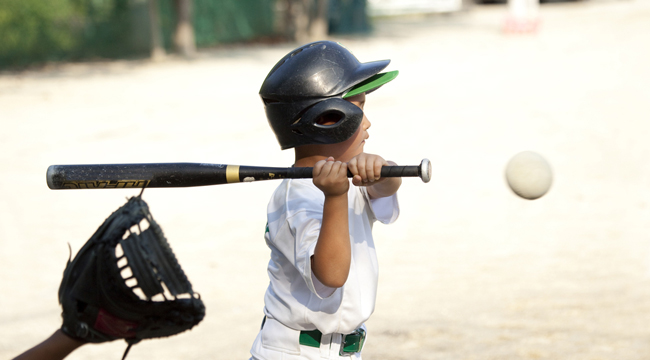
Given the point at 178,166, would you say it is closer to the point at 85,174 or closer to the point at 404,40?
the point at 85,174

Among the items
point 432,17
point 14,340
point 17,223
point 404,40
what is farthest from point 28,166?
point 432,17

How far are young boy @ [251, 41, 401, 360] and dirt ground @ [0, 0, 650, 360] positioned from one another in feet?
4.50

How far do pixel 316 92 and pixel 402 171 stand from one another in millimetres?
408

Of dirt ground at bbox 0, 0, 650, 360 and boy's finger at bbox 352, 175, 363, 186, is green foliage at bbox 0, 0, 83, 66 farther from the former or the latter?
boy's finger at bbox 352, 175, 363, 186

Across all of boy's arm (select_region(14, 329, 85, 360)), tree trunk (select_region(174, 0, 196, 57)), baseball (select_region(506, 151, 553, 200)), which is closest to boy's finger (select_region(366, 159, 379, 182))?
baseball (select_region(506, 151, 553, 200))

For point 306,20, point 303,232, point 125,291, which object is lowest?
point 306,20

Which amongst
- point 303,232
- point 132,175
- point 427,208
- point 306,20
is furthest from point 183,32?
point 303,232

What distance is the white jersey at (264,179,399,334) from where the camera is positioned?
6.68 ft

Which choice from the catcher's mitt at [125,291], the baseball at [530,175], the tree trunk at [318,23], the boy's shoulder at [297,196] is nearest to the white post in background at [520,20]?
the tree trunk at [318,23]

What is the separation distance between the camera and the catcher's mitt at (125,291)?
2891 mm

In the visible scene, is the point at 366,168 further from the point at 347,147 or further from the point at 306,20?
the point at 306,20

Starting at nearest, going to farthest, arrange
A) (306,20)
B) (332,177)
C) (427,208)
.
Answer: (332,177)
(427,208)
(306,20)

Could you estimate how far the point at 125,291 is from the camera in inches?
114

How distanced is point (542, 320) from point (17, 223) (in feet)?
13.4
